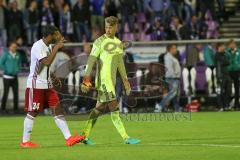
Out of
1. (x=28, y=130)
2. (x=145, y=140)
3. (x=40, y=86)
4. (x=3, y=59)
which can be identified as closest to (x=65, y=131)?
A: (x=28, y=130)

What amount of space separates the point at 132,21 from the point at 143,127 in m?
11.5

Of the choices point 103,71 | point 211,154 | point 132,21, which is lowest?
point 211,154

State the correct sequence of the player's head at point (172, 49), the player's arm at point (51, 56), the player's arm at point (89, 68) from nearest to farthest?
1. the player's arm at point (51, 56)
2. the player's arm at point (89, 68)
3. the player's head at point (172, 49)

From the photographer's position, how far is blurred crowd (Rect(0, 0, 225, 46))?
28641 millimetres

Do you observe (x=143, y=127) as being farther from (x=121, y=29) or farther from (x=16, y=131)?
(x=121, y=29)

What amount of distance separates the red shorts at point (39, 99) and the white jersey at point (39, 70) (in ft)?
0.32

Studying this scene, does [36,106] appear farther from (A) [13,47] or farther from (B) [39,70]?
(A) [13,47]

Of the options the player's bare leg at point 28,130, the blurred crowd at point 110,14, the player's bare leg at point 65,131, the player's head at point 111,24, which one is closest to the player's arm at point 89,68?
the player's head at point 111,24

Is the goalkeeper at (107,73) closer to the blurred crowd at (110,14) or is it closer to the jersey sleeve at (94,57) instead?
the jersey sleeve at (94,57)

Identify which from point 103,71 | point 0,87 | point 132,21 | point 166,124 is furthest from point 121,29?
point 103,71

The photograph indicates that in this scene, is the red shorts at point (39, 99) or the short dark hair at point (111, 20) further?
the red shorts at point (39, 99)

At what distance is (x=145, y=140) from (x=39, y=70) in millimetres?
2679

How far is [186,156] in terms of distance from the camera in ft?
40.7

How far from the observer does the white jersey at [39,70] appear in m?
14.5
